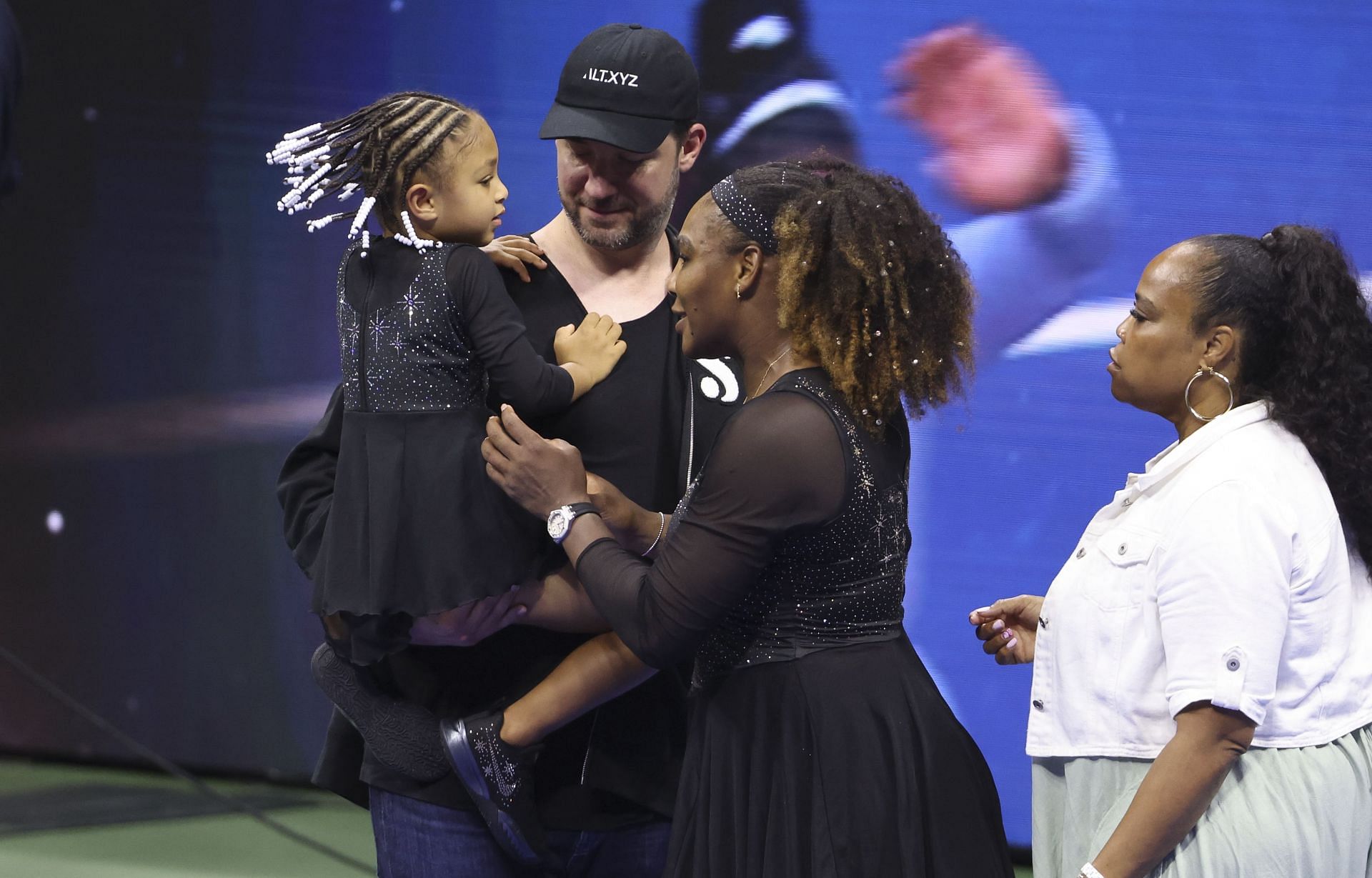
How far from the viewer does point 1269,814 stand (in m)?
1.60

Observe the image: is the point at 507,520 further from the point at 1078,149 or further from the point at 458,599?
the point at 1078,149

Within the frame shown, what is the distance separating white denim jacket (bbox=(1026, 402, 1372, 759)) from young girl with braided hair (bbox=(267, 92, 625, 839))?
71 centimetres

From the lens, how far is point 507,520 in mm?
1938

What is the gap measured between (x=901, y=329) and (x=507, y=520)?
0.61m

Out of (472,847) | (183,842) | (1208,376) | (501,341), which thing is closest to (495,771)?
(472,847)

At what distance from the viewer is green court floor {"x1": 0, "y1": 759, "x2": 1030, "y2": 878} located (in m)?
3.62

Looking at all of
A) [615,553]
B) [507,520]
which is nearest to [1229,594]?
[615,553]

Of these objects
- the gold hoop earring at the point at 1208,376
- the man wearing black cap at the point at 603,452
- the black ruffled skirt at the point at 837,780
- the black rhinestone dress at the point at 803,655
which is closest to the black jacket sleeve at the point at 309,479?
the man wearing black cap at the point at 603,452

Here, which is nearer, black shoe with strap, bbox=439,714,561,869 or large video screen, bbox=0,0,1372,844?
black shoe with strap, bbox=439,714,561,869

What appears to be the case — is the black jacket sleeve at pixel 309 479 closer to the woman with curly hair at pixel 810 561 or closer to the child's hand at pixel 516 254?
the child's hand at pixel 516 254

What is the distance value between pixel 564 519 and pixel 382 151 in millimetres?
610

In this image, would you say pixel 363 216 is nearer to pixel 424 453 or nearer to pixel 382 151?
pixel 382 151

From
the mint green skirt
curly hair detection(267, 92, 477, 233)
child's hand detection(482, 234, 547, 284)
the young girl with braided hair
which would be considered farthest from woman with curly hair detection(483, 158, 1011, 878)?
curly hair detection(267, 92, 477, 233)

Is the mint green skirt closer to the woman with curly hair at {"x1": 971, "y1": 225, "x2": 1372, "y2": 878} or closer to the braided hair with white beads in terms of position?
the woman with curly hair at {"x1": 971, "y1": 225, "x2": 1372, "y2": 878}
